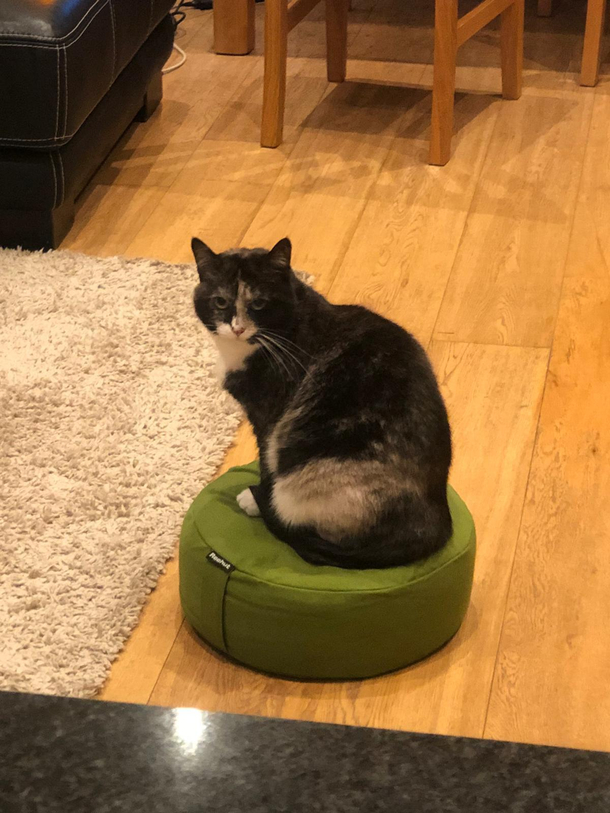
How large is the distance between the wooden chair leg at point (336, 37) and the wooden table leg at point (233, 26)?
36 centimetres

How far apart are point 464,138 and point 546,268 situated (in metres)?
0.77

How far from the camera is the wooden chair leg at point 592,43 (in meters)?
3.35

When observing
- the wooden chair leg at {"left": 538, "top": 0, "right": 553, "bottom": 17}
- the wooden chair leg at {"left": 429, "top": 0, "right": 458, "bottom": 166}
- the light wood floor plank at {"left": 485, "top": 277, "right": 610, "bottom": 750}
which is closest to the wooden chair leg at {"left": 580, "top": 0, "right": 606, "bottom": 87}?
the wooden chair leg at {"left": 538, "top": 0, "right": 553, "bottom": 17}

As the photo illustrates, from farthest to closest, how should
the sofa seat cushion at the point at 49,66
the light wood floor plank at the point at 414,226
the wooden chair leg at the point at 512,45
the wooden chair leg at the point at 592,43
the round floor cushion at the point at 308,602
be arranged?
A: the wooden chair leg at the point at 592,43, the wooden chair leg at the point at 512,45, the light wood floor plank at the point at 414,226, the sofa seat cushion at the point at 49,66, the round floor cushion at the point at 308,602

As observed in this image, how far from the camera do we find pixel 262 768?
0.45 meters

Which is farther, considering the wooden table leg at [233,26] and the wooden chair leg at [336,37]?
the wooden table leg at [233,26]

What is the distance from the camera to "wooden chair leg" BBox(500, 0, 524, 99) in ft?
10.6

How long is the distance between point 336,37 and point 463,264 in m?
Result: 1.19

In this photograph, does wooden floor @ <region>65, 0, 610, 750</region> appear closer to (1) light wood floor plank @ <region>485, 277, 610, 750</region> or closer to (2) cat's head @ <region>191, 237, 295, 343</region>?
(1) light wood floor plank @ <region>485, 277, 610, 750</region>

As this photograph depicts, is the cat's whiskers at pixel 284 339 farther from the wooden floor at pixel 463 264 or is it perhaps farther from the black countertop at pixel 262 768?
the black countertop at pixel 262 768

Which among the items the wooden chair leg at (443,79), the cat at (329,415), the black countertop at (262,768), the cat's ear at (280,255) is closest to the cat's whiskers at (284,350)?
the cat at (329,415)

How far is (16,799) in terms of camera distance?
1.41 feet

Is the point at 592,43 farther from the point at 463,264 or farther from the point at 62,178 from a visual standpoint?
the point at 62,178

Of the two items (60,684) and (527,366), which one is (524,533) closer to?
(527,366)
